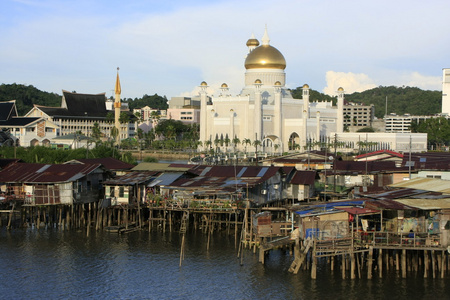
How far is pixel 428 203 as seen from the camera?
2906 centimetres

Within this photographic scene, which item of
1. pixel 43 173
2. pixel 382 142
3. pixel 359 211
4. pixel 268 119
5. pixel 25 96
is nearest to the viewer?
pixel 359 211

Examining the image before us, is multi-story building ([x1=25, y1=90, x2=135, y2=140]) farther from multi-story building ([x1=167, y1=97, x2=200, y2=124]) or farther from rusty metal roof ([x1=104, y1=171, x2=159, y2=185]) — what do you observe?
rusty metal roof ([x1=104, y1=171, x2=159, y2=185])

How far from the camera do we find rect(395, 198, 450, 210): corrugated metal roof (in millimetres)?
28406

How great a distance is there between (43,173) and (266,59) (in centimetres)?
6161

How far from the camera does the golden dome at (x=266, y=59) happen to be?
97.7 meters

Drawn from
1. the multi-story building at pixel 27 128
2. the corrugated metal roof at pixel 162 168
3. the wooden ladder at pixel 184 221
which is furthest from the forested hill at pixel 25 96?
the wooden ladder at pixel 184 221

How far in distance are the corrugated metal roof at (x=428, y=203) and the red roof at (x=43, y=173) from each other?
1920 cm

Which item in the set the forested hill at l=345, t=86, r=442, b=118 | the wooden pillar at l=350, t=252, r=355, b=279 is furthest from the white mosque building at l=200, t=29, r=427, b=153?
the forested hill at l=345, t=86, r=442, b=118

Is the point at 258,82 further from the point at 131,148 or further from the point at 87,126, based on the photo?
the point at 87,126

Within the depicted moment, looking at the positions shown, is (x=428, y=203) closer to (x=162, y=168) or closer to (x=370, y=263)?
(x=370, y=263)

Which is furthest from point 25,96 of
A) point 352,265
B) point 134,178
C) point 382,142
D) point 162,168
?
point 352,265

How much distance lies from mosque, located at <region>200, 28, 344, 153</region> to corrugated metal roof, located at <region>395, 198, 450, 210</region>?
63126 mm

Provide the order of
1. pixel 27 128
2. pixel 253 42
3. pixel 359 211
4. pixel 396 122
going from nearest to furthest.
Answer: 1. pixel 359 211
2. pixel 27 128
3. pixel 253 42
4. pixel 396 122

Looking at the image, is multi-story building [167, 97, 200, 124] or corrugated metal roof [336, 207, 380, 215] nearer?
corrugated metal roof [336, 207, 380, 215]
